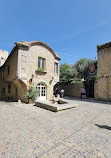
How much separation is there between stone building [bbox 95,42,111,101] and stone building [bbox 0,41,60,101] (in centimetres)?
595

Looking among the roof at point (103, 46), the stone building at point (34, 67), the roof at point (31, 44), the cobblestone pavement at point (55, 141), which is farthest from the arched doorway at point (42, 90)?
the roof at point (103, 46)

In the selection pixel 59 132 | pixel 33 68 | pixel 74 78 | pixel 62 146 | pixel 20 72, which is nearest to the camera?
pixel 62 146

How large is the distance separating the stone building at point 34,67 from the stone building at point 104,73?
595 cm

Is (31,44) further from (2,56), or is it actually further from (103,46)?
(2,56)

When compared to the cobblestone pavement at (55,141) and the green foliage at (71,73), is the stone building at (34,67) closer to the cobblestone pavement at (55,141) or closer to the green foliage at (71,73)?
the green foliage at (71,73)

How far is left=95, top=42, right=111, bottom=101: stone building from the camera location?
11.3m

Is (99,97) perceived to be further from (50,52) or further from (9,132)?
(9,132)

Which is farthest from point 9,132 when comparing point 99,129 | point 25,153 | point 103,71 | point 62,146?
point 103,71

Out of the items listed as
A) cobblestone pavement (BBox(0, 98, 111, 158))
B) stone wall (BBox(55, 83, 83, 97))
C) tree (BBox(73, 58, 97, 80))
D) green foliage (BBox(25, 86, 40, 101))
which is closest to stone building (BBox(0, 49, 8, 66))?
green foliage (BBox(25, 86, 40, 101))

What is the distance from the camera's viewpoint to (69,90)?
17.4m

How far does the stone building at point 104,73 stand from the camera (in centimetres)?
1127

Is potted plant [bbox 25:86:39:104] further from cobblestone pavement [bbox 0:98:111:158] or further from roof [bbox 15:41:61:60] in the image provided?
cobblestone pavement [bbox 0:98:111:158]

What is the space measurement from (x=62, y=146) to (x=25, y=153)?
1.16 meters

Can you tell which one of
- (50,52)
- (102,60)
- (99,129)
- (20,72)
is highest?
(50,52)
